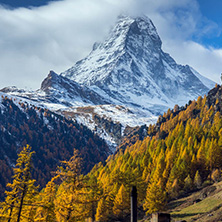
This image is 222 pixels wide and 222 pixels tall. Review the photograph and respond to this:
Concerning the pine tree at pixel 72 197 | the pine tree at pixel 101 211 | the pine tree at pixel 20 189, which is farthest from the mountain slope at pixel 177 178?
the pine tree at pixel 20 189

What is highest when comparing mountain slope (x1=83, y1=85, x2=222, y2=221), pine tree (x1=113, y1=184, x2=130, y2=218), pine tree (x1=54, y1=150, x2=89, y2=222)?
mountain slope (x1=83, y1=85, x2=222, y2=221)

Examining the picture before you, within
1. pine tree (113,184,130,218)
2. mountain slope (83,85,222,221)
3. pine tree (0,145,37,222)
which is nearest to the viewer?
pine tree (0,145,37,222)

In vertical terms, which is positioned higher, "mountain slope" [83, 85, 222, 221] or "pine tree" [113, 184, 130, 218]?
"mountain slope" [83, 85, 222, 221]

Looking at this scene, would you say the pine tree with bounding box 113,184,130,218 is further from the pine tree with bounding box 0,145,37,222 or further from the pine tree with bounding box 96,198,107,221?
the pine tree with bounding box 0,145,37,222

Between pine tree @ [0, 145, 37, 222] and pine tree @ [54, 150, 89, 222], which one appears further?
pine tree @ [0, 145, 37, 222]

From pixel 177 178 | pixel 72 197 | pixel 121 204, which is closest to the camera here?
pixel 72 197

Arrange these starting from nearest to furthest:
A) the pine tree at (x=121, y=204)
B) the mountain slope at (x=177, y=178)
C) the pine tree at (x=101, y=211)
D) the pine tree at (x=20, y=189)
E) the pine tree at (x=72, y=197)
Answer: the pine tree at (x=72, y=197) → the pine tree at (x=20, y=189) → the mountain slope at (x=177, y=178) → the pine tree at (x=101, y=211) → the pine tree at (x=121, y=204)

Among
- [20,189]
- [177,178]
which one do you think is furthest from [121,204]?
[20,189]

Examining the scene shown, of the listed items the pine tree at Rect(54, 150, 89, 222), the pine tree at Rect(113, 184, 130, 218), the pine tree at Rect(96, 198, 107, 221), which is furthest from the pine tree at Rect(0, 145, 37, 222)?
the pine tree at Rect(113, 184, 130, 218)

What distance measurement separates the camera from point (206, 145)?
333 ft

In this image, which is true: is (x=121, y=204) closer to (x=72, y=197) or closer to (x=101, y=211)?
(x=101, y=211)

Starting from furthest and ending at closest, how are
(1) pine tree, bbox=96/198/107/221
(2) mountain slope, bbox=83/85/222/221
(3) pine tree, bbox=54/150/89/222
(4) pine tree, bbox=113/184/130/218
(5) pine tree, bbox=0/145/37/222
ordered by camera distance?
(4) pine tree, bbox=113/184/130/218 < (1) pine tree, bbox=96/198/107/221 < (2) mountain slope, bbox=83/85/222/221 < (5) pine tree, bbox=0/145/37/222 < (3) pine tree, bbox=54/150/89/222

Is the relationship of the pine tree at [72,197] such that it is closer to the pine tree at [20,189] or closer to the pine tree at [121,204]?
the pine tree at [20,189]

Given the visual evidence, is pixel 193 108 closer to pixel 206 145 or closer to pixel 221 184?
pixel 206 145
